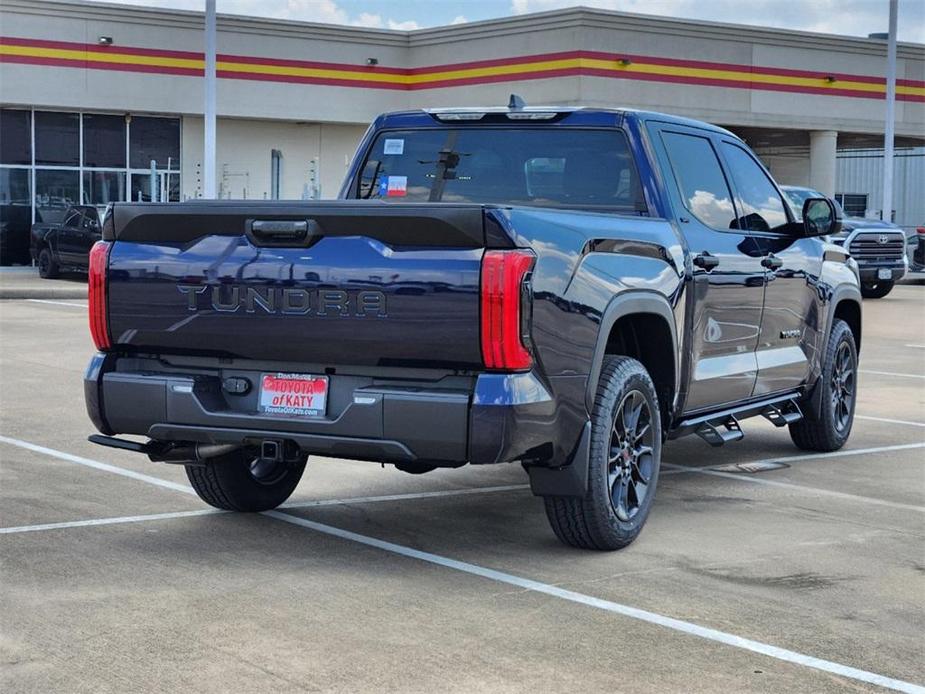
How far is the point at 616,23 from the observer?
112 ft

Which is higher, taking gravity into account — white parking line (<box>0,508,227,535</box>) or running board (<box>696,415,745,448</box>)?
running board (<box>696,415,745,448</box>)

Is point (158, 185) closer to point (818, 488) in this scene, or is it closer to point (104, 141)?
point (104, 141)

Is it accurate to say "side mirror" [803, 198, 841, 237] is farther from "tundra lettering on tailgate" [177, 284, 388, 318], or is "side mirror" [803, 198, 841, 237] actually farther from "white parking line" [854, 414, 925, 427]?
"tundra lettering on tailgate" [177, 284, 388, 318]

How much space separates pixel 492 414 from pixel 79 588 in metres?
1.83

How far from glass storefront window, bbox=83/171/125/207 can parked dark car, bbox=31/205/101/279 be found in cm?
258

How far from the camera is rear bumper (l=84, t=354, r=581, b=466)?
5.73m

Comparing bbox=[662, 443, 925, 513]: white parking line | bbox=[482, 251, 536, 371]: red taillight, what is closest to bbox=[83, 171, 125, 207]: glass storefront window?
bbox=[662, 443, 925, 513]: white parking line

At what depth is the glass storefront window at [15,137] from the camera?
33.6m

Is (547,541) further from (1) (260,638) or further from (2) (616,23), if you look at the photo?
(2) (616,23)

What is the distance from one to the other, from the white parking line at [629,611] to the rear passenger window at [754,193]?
120 inches

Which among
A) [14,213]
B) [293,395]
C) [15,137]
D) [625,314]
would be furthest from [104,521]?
[15,137]

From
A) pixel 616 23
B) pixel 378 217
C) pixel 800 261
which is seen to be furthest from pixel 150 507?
pixel 616 23

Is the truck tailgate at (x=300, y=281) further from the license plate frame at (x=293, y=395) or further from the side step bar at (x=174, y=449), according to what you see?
the side step bar at (x=174, y=449)

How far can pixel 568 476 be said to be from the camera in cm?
616
